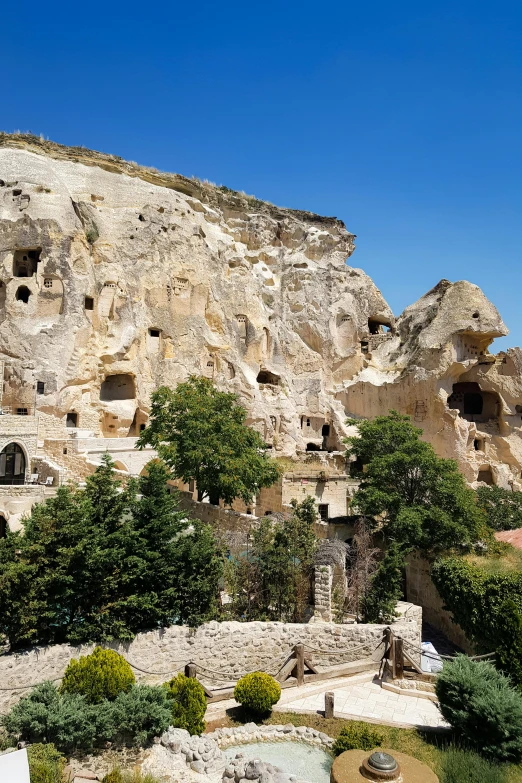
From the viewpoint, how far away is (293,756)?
24.6ft

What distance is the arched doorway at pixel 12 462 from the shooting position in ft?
65.4

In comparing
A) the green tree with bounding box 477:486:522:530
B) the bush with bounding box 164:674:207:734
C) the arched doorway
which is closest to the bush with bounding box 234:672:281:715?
the bush with bounding box 164:674:207:734

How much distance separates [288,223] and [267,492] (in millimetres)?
25378

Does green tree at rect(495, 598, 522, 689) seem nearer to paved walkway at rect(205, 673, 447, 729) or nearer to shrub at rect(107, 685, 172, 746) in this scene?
paved walkway at rect(205, 673, 447, 729)

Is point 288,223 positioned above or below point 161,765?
above

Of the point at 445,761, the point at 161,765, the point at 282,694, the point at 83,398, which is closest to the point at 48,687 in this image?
the point at 161,765

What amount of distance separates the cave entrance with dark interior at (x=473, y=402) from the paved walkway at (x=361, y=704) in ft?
93.5

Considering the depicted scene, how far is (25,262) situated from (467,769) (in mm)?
27997

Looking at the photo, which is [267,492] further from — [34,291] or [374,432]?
[34,291]

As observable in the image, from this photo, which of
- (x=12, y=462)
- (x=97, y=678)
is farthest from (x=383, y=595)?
(x=12, y=462)

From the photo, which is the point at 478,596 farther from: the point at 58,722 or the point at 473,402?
the point at 473,402

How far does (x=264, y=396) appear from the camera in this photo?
1236 inches

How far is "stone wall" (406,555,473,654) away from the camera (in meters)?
13.4

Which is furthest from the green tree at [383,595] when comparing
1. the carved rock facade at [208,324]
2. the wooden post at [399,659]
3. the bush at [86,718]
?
the carved rock facade at [208,324]
